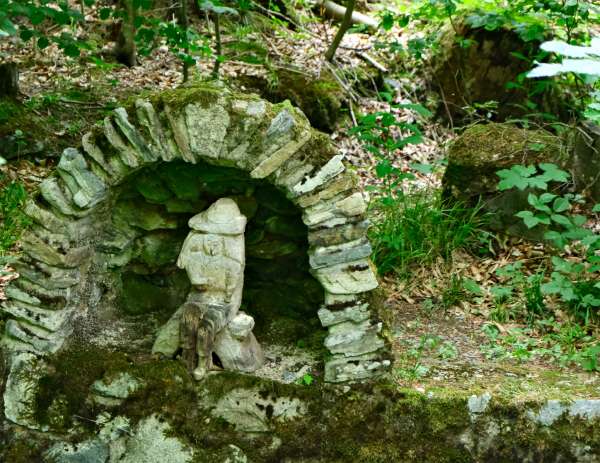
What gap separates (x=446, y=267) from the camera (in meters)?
5.18

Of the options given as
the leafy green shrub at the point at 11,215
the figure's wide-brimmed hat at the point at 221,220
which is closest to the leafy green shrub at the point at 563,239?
the figure's wide-brimmed hat at the point at 221,220

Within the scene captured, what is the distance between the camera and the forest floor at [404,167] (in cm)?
407

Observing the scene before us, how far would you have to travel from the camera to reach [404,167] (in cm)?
650

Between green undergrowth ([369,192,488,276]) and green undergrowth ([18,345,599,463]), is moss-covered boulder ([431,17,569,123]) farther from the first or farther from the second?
green undergrowth ([18,345,599,463])

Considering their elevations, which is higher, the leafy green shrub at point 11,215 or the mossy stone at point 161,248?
the mossy stone at point 161,248

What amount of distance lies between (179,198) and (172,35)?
4.96ft

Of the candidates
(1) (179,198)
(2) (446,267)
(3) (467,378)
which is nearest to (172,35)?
(1) (179,198)

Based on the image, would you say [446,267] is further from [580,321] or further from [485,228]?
[580,321]

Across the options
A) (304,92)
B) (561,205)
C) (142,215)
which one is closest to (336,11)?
(304,92)

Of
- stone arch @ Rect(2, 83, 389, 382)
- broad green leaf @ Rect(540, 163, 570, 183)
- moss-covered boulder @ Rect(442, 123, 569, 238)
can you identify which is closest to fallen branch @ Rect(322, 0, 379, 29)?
moss-covered boulder @ Rect(442, 123, 569, 238)

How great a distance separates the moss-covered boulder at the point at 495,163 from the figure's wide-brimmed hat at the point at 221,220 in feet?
7.46

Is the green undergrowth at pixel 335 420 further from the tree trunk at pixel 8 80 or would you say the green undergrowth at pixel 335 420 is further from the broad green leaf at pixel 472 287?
the tree trunk at pixel 8 80

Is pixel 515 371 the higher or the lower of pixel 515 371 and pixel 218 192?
the lower

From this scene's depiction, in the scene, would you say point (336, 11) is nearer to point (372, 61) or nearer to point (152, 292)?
point (372, 61)
